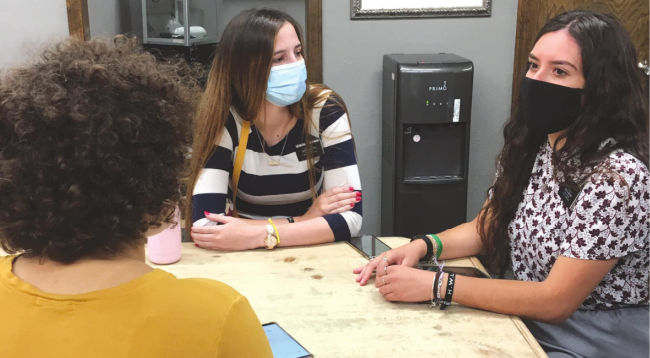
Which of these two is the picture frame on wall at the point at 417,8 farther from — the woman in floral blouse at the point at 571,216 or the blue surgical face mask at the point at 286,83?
the woman in floral blouse at the point at 571,216

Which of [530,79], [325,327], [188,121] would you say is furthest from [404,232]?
[188,121]

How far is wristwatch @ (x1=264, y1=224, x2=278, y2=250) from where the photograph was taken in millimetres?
1668

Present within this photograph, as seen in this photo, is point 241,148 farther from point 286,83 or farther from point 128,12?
point 128,12

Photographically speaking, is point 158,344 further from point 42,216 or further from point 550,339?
point 550,339

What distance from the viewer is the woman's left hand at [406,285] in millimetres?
1337

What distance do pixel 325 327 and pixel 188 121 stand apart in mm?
573

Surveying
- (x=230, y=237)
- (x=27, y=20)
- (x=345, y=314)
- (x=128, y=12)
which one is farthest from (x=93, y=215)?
(x=128, y=12)

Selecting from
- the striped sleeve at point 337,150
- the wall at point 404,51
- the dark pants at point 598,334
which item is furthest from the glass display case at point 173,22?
the dark pants at point 598,334

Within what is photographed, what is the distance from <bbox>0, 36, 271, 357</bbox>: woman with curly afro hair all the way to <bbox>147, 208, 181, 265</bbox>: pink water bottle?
2.42ft

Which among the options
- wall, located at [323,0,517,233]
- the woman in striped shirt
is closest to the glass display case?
wall, located at [323,0,517,233]

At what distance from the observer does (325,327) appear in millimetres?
1225

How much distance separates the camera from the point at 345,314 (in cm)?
128

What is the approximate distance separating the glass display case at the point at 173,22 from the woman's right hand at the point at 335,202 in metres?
2.00

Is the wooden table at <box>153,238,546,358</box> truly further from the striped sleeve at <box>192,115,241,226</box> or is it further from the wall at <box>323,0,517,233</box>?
the wall at <box>323,0,517,233</box>
